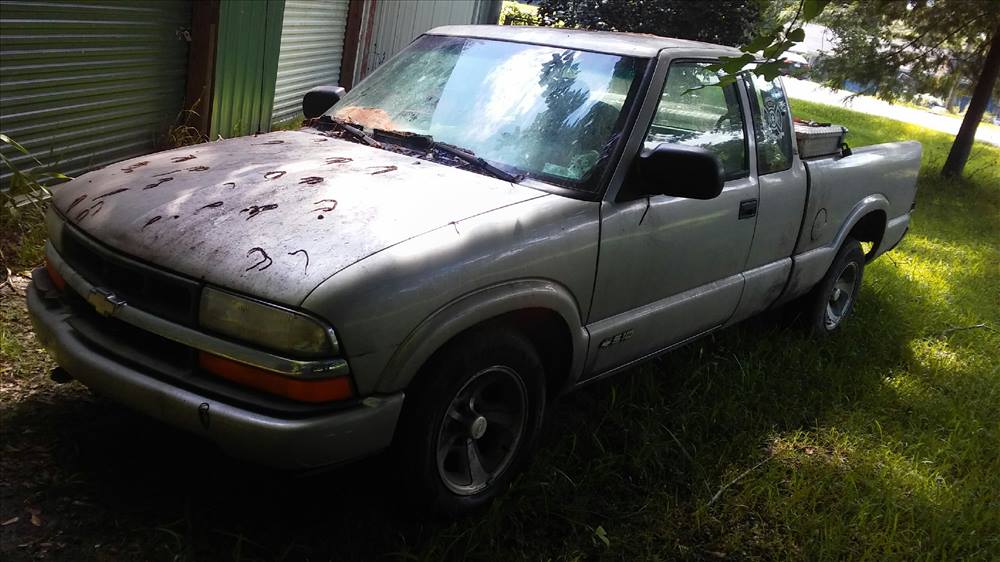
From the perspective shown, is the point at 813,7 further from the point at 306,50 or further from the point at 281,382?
the point at 306,50

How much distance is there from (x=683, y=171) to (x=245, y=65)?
4994 mm

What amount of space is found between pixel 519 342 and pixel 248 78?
5105mm

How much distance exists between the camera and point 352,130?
382cm

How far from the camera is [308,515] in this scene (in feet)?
9.90

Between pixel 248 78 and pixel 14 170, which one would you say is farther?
pixel 248 78

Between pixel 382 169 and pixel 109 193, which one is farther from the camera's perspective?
pixel 382 169

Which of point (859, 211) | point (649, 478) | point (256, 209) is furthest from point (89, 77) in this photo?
point (859, 211)

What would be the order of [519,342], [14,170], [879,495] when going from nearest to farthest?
[519,342] < [879,495] < [14,170]

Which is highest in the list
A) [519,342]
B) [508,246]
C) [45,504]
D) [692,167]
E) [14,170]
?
[692,167]

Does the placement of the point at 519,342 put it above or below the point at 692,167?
below

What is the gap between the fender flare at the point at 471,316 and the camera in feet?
8.57

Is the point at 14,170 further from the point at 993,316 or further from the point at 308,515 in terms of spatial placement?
the point at 993,316

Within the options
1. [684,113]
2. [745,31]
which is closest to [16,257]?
[684,113]

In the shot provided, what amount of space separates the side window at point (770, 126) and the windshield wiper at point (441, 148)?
5.02 feet
